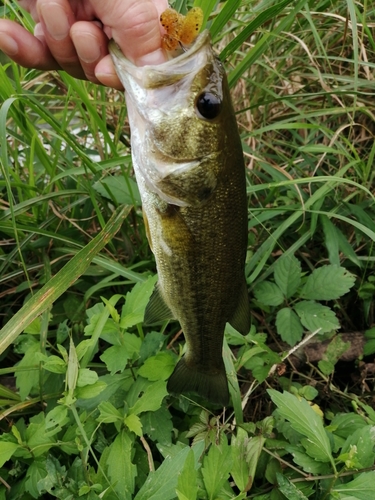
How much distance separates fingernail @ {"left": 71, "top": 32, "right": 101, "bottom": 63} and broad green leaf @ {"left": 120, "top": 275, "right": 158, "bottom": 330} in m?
0.79

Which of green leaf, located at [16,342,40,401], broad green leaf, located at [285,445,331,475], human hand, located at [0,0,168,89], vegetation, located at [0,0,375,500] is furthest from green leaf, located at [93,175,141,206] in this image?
broad green leaf, located at [285,445,331,475]

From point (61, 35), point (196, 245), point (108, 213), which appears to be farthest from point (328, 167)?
point (61, 35)

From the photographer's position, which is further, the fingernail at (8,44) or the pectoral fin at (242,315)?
the pectoral fin at (242,315)

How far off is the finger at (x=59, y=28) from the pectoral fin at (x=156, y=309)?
2.75 ft

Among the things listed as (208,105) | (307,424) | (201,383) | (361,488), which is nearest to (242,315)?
(201,383)

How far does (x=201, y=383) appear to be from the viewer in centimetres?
151

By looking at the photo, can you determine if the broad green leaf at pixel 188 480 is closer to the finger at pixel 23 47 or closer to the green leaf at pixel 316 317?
the green leaf at pixel 316 317

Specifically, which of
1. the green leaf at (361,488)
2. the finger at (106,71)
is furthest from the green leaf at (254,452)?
the finger at (106,71)

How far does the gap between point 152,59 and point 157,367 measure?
1007 mm

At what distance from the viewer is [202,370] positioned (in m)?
1.52

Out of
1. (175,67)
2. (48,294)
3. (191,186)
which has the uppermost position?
(175,67)

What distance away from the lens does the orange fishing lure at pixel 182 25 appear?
1.12 m

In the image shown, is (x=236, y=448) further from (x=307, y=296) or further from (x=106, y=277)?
(x=106, y=277)

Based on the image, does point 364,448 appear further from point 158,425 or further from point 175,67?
point 175,67
